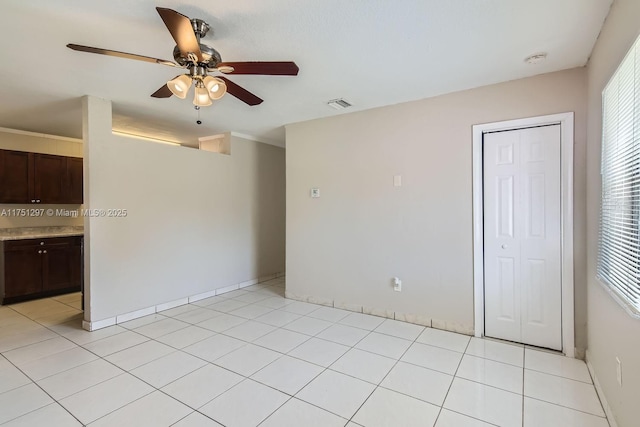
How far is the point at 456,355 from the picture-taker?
2.71m

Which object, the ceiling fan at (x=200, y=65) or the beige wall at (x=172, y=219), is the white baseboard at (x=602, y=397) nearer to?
the ceiling fan at (x=200, y=65)

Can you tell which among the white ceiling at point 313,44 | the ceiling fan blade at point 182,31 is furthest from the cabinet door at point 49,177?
the ceiling fan blade at point 182,31

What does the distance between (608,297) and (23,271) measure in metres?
6.34

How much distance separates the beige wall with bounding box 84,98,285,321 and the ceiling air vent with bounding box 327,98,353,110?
203 cm

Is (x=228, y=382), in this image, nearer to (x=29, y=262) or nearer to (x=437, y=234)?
(x=437, y=234)

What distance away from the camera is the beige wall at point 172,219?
11.0 ft

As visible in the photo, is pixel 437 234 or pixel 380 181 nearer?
pixel 437 234

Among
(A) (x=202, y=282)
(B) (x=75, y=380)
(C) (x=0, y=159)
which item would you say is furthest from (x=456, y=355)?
(C) (x=0, y=159)

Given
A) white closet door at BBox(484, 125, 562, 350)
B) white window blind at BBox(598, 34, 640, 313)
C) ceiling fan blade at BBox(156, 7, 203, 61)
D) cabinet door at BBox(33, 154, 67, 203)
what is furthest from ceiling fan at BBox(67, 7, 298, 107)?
cabinet door at BBox(33, 154, 67, 203)

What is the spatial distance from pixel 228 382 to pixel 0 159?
471 cm

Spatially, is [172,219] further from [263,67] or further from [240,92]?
[263,67]

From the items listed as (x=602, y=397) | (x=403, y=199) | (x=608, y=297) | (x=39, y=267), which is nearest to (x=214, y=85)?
(x=403, y=199)

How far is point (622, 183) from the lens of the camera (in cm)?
168

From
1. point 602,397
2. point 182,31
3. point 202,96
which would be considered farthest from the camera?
point 202,96
